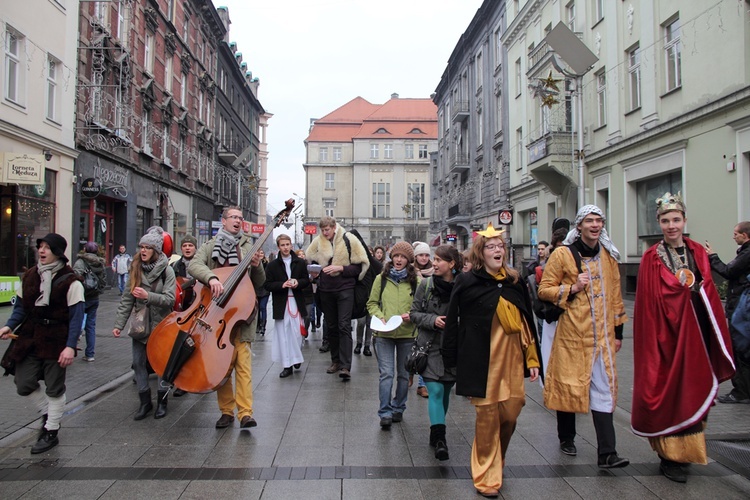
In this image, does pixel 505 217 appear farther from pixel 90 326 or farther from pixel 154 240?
pixel 154 240

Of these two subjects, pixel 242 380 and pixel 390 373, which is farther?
pixel 390 373

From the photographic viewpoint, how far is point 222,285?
506cm

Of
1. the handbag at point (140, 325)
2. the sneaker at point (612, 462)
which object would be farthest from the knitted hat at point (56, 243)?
the sneaker at point (612, 462)

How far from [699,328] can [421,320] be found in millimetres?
2045

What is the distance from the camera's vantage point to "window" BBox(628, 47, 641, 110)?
17109 millimetres

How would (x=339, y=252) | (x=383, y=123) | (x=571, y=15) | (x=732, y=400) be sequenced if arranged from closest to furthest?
(x=732, y=400), (x=339, y=252), (x=571, y=15), (x=383, y=123)

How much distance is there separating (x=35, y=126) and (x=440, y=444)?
16.4m

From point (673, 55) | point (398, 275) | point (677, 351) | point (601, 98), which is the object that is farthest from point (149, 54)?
point (677, 351)

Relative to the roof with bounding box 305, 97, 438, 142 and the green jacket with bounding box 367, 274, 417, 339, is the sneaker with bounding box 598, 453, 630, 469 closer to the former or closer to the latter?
the green jacket with bounding box 367, 274, 417, 339

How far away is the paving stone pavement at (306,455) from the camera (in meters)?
3.90

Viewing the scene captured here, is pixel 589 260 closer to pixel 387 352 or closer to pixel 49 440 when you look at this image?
pixel 387 352

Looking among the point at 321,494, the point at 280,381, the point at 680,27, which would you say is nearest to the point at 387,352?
the point at 321,494

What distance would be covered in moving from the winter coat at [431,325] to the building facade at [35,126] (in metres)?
13.4

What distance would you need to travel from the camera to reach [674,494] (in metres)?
3.83
